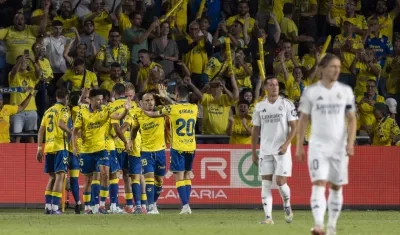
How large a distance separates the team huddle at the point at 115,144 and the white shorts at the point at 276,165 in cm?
349

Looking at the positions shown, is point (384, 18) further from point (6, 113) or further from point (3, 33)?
point (6, 113)

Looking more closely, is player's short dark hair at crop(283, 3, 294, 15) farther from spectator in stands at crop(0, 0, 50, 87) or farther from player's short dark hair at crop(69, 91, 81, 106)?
player's short dark hair at crop(69, 91, 81, 106)

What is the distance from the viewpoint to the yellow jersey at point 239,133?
81.9ft

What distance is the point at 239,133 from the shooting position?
25000 millimetres

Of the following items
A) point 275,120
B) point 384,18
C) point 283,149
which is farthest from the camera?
point 384,18

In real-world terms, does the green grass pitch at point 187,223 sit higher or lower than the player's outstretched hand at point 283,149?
lower

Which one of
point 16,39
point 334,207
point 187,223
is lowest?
point 187,223

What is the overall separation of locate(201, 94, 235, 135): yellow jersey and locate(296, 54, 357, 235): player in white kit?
11.4m

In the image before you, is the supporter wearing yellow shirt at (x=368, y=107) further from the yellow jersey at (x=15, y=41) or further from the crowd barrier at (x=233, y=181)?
the yellow jersey at (x=15, y=41)

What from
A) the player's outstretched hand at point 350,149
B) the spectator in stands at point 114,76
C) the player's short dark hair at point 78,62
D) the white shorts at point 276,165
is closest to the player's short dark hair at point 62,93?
the spectator in stands at point 114,76

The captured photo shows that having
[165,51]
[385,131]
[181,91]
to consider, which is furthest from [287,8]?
[181,91]

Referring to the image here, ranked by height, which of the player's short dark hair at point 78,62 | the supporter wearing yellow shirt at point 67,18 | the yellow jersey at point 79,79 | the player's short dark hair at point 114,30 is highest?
the supporter wearing yellow shirt at point 67,18

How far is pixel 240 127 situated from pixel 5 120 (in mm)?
5010

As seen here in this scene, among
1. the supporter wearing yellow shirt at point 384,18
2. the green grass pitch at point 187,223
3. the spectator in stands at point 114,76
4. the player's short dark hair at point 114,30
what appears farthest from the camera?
the supporter wearing yellow shirt at point 384,18
